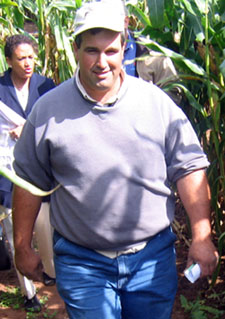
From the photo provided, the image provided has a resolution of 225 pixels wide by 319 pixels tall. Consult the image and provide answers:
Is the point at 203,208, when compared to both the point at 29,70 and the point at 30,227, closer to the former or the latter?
Answer: the point at 30,227

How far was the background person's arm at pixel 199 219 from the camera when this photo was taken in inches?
79.7

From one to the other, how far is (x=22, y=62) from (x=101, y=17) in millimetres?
1625

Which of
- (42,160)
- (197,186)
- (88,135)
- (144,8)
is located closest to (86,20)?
(88,135)

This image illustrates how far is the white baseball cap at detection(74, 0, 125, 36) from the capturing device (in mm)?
1925

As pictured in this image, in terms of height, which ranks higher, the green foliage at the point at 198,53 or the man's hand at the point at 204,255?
the green foliage at the point at 198,53

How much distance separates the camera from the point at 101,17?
1.93 m

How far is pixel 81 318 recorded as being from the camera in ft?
6.82

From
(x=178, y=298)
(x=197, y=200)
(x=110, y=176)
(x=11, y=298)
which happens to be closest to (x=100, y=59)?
(x=110, y=176)

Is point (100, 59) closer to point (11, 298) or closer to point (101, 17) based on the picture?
point (101, 17)

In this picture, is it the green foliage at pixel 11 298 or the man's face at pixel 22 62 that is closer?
the man's face at pixel 22 62

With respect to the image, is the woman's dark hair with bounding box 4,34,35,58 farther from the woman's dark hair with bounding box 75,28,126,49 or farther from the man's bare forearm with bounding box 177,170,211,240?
the man's bare forearm with bounding box 177,170,211,240

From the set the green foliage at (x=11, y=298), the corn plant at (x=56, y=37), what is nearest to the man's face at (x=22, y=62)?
the corn plant at (x=56, y=37)

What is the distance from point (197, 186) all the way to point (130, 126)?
1.13 feet

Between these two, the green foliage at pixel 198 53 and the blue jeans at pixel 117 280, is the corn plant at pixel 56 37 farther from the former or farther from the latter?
the blue jeans at pixel 117 280
